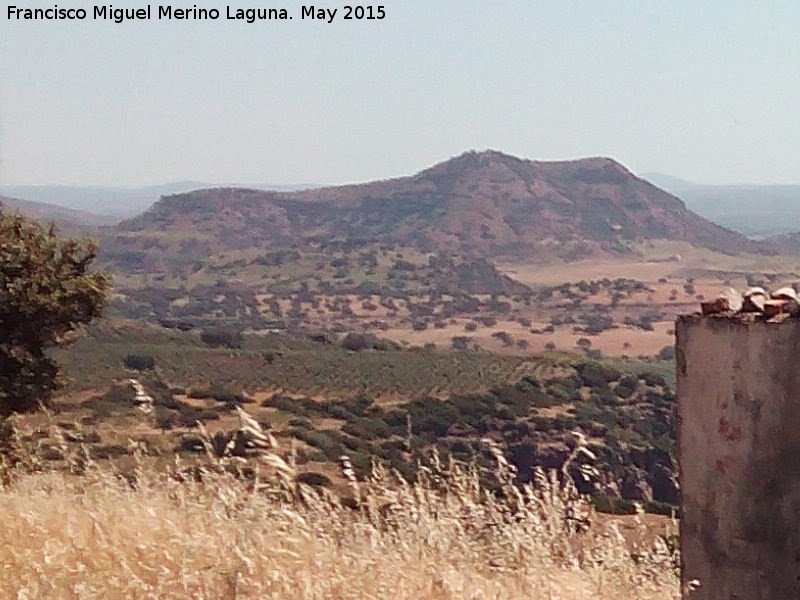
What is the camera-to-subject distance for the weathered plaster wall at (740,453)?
3.30 m

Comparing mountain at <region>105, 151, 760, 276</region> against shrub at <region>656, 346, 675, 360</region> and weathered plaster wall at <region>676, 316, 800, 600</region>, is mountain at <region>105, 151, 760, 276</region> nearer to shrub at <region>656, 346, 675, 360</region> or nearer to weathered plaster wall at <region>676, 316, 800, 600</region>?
shrub at <region>656, 346, 675, 360</region>

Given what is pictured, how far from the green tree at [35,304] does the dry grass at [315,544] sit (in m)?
7.11

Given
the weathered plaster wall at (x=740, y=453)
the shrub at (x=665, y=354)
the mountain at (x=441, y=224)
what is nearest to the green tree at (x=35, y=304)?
the weathered plaster wall at (x=740, y=453)

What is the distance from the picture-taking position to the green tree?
→ 460 inches

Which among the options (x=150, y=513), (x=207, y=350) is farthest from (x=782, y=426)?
(x=207, y=350)

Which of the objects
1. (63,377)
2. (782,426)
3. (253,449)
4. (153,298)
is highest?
(782,426)

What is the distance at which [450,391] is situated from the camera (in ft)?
149

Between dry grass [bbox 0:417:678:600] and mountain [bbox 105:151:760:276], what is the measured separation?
153 meters

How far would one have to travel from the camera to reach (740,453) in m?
3.38

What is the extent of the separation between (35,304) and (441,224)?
166 metres

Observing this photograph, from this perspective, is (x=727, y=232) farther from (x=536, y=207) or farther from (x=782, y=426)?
(x=782, y=426)

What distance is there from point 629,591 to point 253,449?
5.01ft

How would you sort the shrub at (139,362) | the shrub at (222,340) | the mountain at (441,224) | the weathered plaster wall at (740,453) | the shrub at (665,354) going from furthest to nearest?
the mountain at (441,224)
the shrub at (665,354)
the shrub at (222,340)
the shrub at (139,362)
the weathered plaster wall at (740,453)

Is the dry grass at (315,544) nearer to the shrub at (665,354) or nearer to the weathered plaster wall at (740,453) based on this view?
the weathered plaster wall at (740,453)
